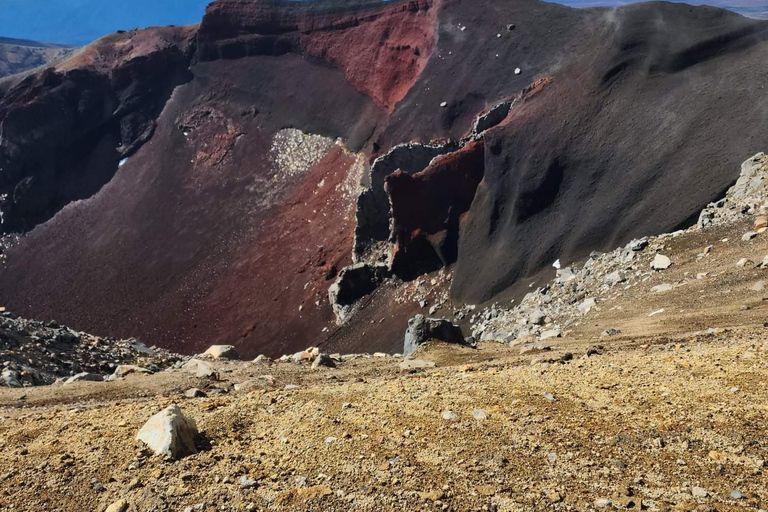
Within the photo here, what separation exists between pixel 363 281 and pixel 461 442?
22855 mm

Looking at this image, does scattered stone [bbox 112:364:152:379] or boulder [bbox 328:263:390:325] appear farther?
boulder [bbox 328:263:390:325]

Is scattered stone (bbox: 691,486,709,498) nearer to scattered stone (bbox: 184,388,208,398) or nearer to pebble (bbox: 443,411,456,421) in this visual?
pebble (bbox: 443,411,456,421)

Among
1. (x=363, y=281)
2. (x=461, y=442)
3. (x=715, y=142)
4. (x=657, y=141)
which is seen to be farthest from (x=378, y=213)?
(x=461, y=442)

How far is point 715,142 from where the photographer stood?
19875mm

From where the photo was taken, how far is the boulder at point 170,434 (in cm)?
598

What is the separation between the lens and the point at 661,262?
15195mm

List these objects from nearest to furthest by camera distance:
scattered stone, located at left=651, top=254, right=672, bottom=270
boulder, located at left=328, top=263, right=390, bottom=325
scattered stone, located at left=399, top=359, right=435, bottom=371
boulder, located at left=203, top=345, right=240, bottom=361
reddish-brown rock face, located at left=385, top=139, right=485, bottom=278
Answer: scattered stone, located at left=399, top=359, right=435, bottom=371, boulder, located at left=203, top=345, right=240, bottom=361, scattered stone, located at left=651, top=254, right=672, bottom=270, reddish-brown rock face, located at left=385, top=139, right=485, bottom=278, boulder, located at left=328, top=263, right=390, bottom=325

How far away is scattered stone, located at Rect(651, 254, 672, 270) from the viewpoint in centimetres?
1503

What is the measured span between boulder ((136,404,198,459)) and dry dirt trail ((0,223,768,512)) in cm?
12

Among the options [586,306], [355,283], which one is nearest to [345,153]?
[355,283]

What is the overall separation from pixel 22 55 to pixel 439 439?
17403 cm

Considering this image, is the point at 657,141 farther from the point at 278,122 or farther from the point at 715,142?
the point at 278,122

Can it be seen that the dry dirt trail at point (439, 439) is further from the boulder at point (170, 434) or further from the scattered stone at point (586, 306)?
the scattered stone at point (586, 306)

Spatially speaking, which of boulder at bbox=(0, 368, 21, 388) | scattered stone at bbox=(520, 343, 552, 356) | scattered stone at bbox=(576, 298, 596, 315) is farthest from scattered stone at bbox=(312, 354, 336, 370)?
scattered stone at bbox=(576, 298, 596, 315)
